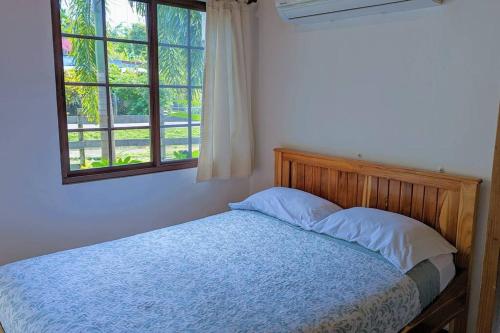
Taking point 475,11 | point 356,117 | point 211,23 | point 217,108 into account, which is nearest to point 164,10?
point 211,23

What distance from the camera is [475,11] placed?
2174mm

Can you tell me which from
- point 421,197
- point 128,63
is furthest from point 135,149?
point 421,197

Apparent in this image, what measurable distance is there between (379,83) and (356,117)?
28cm

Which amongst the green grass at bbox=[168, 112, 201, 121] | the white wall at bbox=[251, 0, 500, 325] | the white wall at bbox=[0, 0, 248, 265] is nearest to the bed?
the white wall at bbox=[251, 0, 500, 325]

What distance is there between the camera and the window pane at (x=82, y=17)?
255cm

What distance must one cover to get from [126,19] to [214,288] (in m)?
1.94

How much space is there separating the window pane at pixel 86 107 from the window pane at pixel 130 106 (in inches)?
3.0

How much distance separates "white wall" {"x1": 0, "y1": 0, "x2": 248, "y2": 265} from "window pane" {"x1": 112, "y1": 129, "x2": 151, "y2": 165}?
154 mm

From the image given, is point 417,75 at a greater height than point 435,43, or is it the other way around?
point 435,43

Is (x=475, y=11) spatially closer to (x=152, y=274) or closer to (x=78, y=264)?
(x=152, y=274)

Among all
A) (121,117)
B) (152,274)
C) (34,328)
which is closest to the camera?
(34,328)

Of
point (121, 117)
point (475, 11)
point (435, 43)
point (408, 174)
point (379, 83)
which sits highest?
point (475, 11)

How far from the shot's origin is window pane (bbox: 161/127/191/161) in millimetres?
3113

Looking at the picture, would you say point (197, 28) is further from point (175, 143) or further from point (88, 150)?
point (88, 150)
